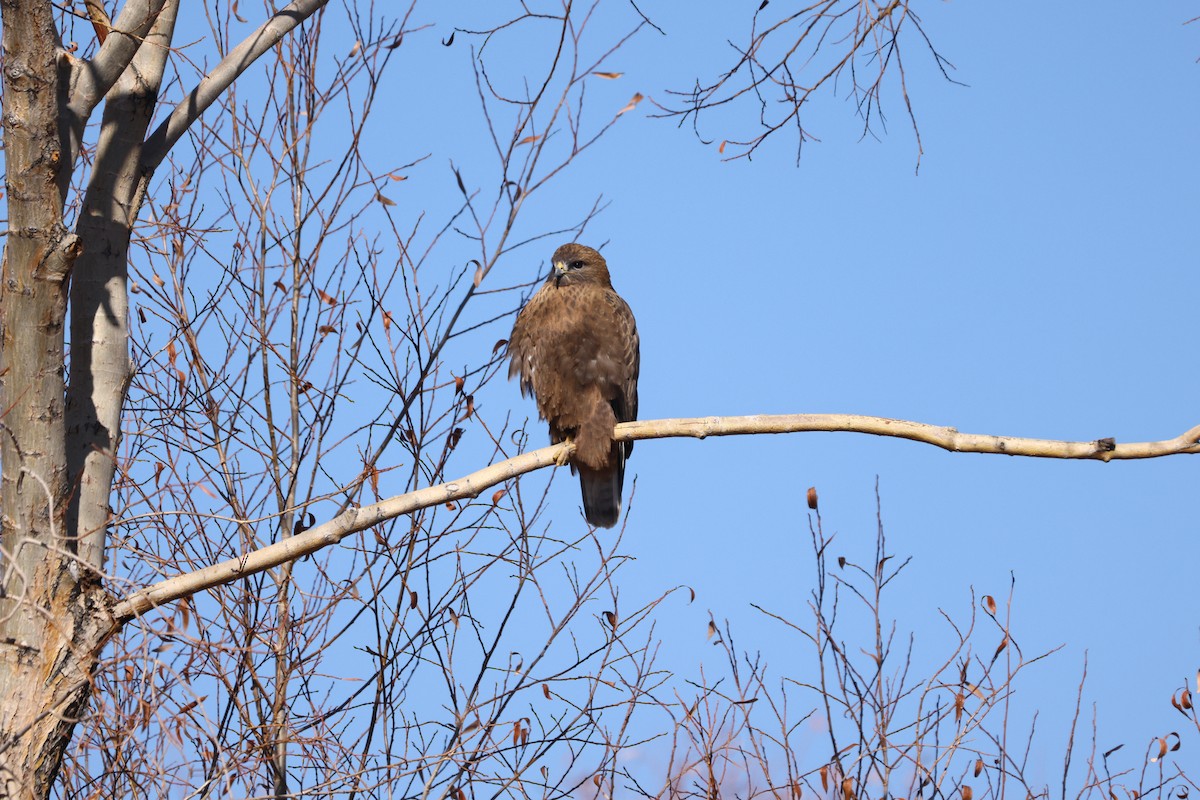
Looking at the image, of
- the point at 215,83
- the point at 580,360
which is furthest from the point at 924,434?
the point at 215,83

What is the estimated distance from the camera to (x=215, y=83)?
348 centimetres

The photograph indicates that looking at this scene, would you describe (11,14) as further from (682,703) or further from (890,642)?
(890,642)

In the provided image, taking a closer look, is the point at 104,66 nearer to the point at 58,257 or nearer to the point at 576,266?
the point at 58,257

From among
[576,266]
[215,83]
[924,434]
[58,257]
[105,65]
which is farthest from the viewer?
[576,266]

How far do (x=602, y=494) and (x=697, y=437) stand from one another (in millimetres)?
1735

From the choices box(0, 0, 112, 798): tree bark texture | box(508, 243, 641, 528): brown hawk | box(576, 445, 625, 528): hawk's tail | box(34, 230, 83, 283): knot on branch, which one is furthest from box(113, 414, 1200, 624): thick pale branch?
box(576, 445, 625, 528): hawk's tail

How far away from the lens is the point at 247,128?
454 centimetres

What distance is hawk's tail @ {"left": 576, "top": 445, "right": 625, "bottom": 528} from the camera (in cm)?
514

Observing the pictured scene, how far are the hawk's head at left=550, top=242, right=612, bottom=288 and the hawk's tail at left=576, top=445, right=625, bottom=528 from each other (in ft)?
2.65

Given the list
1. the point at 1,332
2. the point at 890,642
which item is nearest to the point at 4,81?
the point at 1,332

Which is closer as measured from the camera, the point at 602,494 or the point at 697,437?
the point at 697,437

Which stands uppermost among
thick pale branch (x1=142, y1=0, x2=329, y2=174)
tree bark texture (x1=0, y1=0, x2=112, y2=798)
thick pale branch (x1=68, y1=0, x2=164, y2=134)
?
thick pale branch (x1=142, y1=0, x2=329, y2=174)

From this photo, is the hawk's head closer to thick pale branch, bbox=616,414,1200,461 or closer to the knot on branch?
thick pale branch, bbox=616,414,1200,461

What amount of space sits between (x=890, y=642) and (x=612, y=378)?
161 centimetres
